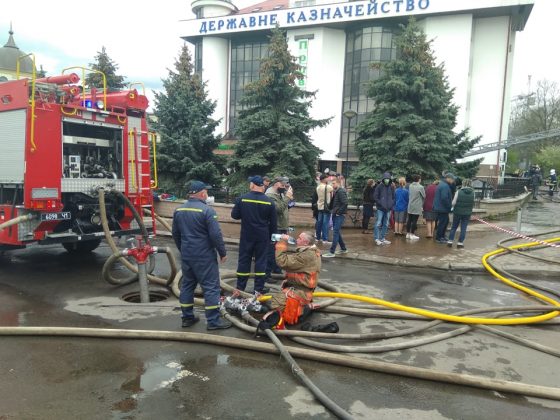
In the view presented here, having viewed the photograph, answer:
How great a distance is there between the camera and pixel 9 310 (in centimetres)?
563

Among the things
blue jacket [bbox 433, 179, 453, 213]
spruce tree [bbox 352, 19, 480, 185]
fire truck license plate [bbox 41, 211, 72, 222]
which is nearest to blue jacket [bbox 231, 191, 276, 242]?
fire truck license plate [bbox 41, 211, 72, 222]

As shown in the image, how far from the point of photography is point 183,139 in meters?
16.8

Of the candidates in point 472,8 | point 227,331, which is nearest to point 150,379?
point 227,331

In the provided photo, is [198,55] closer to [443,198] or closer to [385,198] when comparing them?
[385,198]

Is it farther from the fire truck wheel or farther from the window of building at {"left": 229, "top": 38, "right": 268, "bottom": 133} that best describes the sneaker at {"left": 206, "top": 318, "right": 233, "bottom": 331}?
the window of building at {"left": 229, "top": 38, "right": 268, "bottom": 133}

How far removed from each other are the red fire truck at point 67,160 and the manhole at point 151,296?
1.64 m

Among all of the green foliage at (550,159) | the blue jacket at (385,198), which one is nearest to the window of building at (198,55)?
the green foliage at (550,159)

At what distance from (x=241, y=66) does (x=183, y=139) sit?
27.7 m

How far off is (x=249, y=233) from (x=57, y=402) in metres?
3.18

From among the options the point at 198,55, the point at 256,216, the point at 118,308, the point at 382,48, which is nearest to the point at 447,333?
the point at 256,216

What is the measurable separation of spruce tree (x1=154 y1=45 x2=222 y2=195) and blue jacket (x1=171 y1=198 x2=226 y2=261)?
11.9 m

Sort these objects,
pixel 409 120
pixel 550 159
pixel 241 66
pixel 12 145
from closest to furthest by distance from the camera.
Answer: pixel 12 145, pixel 409 120, pixel 550 159, pixel 241 66

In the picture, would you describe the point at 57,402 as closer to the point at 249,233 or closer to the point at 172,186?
the point at 249,233

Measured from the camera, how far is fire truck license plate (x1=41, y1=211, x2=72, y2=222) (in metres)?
6.93
